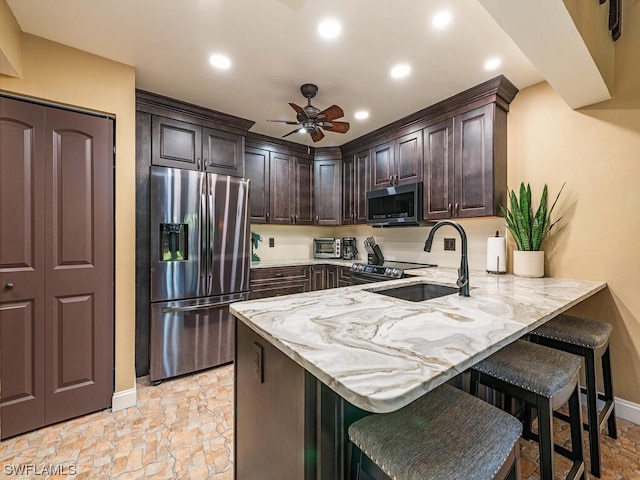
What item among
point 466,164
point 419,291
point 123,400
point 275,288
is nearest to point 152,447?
point 123,400

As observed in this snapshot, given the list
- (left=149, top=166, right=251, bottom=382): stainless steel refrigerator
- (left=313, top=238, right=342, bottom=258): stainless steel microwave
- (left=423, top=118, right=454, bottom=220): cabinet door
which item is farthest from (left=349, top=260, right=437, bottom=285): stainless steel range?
(left=149, top=166, right=251, bottom=382): stainless steel refrigerator

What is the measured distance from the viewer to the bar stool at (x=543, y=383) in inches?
44.3

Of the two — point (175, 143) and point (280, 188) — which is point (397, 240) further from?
point (175, 143)

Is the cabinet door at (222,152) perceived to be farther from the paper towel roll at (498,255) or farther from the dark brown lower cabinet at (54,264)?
the paper towel roll at (498,255)

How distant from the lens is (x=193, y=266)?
261 centimetres

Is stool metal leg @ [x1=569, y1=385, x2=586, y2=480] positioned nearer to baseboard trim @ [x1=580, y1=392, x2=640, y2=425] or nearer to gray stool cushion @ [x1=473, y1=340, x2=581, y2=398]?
gray stool cushion @ [x1=473, y1=340, x2=581, y2=398]

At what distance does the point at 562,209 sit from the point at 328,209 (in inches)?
99.8

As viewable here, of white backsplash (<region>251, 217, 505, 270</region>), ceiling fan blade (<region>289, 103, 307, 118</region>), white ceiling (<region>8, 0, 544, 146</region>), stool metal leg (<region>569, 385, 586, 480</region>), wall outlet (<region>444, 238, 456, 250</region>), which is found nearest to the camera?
stool metal leg (<region>569, 385, 586, 480</region>)

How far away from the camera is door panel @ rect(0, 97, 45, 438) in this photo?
5.91ft

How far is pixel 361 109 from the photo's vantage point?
2.93m

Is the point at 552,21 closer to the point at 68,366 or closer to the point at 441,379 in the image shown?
the point at 441,379

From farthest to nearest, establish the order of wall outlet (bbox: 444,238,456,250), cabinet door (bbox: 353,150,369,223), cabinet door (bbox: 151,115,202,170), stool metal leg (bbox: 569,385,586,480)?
cabinet door (bbox: 353,150,369,223) < wall outlet (bbox: 444,238,456,250) < cabinet door (bbox: 151,115,202,170) < stool metal leg (bbox: 569,385,586,480)

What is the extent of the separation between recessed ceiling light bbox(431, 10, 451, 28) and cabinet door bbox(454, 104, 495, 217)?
1.00 m

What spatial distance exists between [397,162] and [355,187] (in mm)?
718
